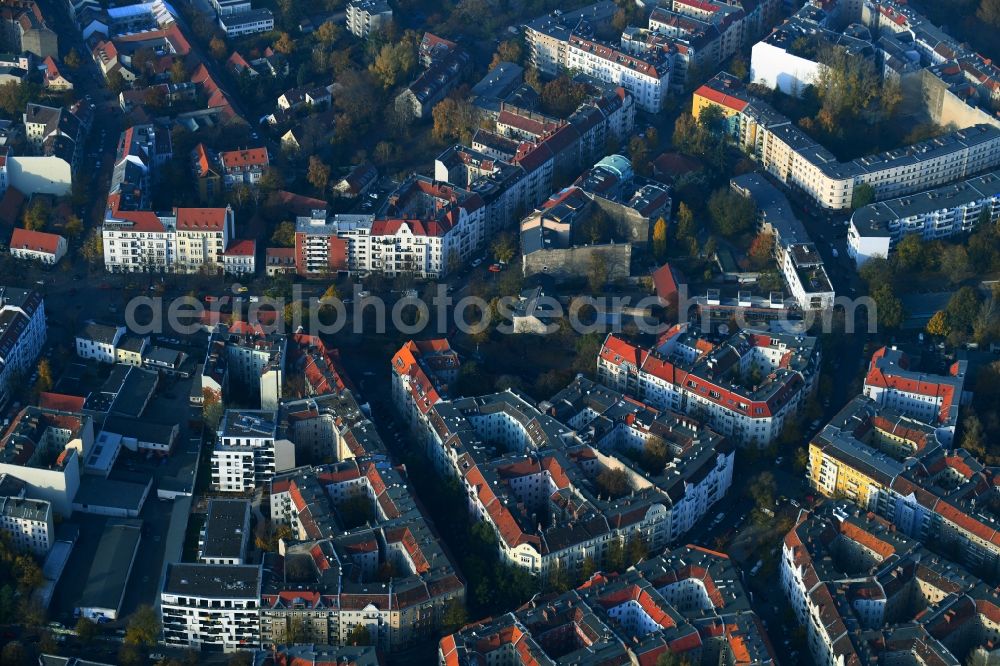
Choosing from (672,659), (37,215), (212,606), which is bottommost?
(672,659)

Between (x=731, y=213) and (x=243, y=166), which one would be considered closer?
(x=731, y=213)

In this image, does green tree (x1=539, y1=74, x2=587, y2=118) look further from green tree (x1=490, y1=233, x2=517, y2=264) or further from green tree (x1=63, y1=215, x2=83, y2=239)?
green tree (x1=63, y1=215, x2=83, y2=239)

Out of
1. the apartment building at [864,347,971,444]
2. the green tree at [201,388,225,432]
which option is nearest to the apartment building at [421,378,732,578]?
the apartment building at [864,347,971,444]

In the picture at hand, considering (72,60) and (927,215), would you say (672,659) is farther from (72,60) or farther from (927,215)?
(72,60)

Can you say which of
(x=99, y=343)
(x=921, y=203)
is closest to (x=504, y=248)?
(x=99, y=343)

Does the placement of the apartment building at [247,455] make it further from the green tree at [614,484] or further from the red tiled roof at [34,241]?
the red tiled roof at [34,241]

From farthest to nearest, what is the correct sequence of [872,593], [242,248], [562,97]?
[562,97] → [242,248] → [872,593]

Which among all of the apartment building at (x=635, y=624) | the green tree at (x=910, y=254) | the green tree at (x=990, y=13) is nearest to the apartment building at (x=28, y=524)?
the apartment building at (x=635, y=624)
